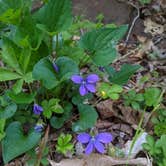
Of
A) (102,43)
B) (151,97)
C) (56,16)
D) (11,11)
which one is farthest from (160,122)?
(11,11)

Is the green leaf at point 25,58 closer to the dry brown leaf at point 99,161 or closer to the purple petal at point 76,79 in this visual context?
the purple petal at point 76,79

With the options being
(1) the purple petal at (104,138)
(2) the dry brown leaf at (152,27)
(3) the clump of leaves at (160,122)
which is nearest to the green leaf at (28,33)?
(1) the purple petal at (104,138)

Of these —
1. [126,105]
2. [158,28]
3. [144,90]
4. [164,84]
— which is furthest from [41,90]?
[158,28]

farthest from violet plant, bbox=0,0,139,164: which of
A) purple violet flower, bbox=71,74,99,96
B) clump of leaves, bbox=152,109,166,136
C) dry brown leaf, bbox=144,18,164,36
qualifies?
dry brown leaf, bbox=144,18,164,36

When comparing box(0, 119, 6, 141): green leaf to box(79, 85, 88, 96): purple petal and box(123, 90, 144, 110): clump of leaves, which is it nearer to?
box(79, 85, 88, 96): purple petal

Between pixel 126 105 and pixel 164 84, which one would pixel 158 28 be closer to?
pixel 164 84

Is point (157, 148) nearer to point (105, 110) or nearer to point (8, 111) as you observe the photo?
point (105, 110)
